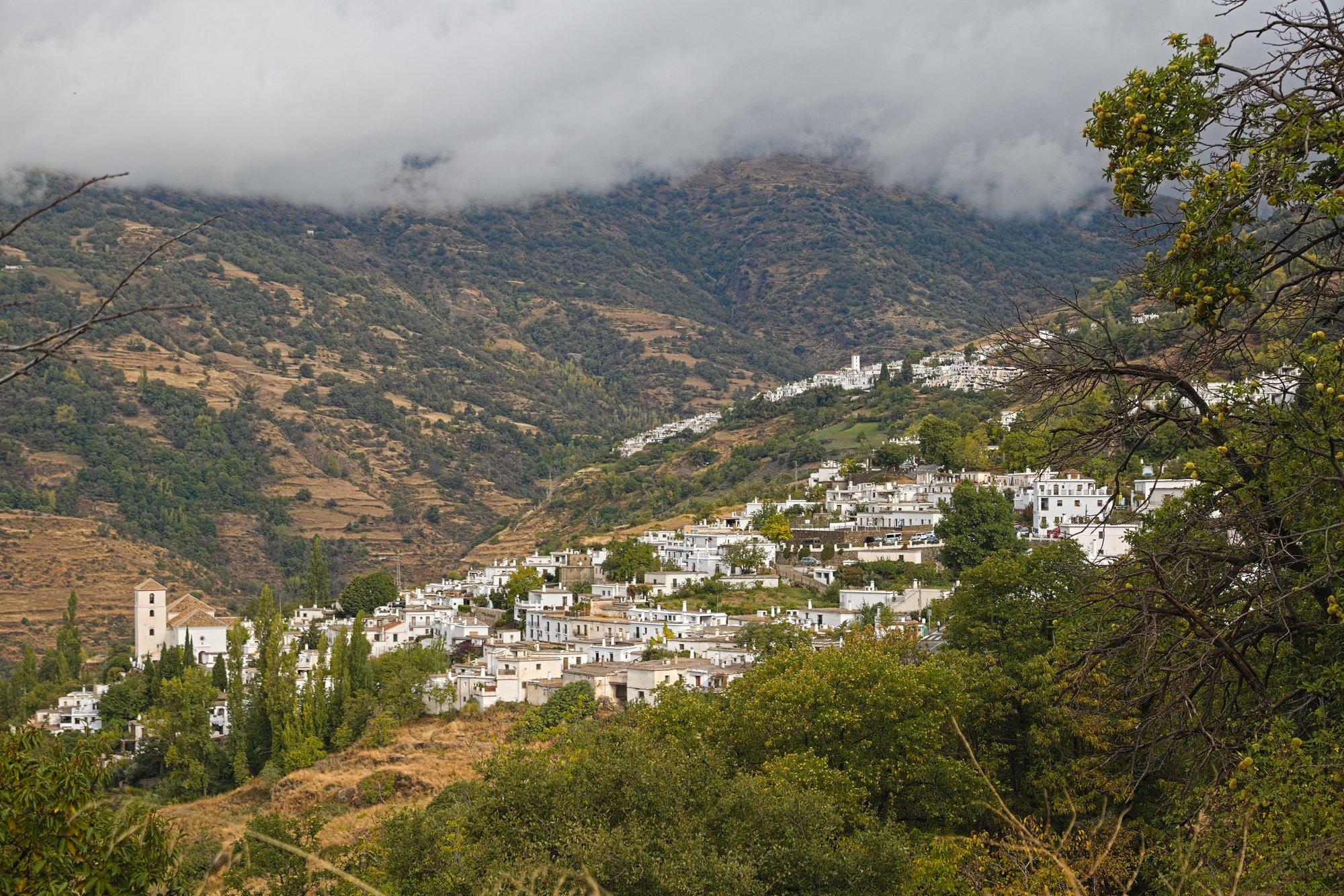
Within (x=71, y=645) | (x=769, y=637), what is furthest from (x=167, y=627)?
(x=769, y=637)

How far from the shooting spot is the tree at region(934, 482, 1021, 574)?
157 ft

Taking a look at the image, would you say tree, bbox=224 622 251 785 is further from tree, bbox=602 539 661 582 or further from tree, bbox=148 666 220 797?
tree, bbox=602 539 661 582

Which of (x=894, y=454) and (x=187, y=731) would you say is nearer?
(x=187, y=731)

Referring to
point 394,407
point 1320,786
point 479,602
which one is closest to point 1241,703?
point 1320,786

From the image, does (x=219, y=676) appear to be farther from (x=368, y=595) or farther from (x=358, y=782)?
(x=358, y=782)

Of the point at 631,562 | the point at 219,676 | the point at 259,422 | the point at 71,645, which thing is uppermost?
the point at 259,422

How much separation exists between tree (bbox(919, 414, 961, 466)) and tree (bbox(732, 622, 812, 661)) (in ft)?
88.1

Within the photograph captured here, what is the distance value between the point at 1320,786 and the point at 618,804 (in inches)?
426

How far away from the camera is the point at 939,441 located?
6769cm

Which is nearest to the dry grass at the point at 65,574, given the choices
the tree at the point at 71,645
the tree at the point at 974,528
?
the tree at the point at 71,645

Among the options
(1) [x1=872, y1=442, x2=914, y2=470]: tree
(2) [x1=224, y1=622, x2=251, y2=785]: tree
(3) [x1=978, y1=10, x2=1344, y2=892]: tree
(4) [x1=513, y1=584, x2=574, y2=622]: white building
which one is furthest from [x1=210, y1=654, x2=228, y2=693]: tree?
(3) [x1=978, y1=10, x2=1344, y2=892]: tree

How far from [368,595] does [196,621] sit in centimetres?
878

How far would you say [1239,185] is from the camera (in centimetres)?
623

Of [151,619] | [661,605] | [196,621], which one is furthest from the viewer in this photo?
[151,619]
